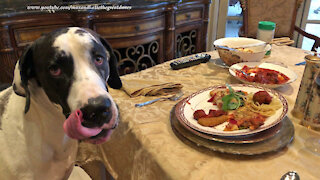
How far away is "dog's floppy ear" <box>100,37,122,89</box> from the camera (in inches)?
36.3

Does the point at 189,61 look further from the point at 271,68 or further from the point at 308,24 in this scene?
the point at 308,24

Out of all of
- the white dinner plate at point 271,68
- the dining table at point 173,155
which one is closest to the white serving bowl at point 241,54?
the white dinner plate at point 271,68

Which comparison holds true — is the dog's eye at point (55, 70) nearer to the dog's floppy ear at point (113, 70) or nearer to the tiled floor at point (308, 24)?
the dog's floppy ear at point (113, 70)

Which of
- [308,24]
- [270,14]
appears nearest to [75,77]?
[270,14]

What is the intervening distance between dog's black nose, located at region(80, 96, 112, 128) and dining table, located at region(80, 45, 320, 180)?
0.55 feet

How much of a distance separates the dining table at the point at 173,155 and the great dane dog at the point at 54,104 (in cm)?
13

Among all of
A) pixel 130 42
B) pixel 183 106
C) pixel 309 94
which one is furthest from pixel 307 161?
pixel 130 42

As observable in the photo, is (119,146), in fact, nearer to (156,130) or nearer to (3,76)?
(156,130)

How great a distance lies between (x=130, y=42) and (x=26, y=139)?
4.88 ft

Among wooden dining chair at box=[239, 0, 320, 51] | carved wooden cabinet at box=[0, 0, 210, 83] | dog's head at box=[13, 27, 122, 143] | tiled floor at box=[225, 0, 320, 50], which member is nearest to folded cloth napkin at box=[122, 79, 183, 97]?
dog's head at box=[13, 27, 122, 143]

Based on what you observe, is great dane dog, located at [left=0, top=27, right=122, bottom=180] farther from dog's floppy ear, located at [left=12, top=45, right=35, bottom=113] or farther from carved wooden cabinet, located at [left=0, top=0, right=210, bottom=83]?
carved wooden cabinet, located at [left=0, top=0, right=210, bottom=83]

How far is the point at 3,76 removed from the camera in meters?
1.81

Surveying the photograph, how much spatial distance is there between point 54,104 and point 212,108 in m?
0.51

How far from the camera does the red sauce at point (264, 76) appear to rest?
1075 millimetres
